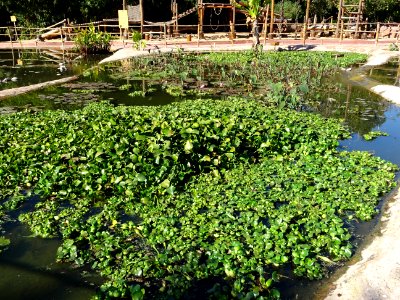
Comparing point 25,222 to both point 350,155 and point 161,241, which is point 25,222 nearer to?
point 161,241

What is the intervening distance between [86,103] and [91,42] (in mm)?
12560

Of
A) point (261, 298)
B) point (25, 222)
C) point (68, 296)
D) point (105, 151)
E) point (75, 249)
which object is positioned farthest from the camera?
point (105, 151)

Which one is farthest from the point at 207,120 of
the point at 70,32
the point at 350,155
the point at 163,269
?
the point at 70,32

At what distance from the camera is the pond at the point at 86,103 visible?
427 cm

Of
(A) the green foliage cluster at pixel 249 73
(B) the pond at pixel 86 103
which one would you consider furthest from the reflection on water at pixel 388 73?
(A) the green foliage cluster at pixel 249 73

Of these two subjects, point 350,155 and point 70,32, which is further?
point 70,32

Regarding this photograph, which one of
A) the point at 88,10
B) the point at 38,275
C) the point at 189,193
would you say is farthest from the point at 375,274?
the point at 88,10

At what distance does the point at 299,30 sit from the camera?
30234 millimetres

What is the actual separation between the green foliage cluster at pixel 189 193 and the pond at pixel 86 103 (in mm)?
245

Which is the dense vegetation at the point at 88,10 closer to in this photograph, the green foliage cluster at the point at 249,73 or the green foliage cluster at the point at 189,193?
the green foliage cluster at the point at 249,73

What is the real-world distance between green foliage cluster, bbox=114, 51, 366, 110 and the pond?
512 mm

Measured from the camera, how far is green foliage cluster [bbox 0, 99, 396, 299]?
435 centimetres

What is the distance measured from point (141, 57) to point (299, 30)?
1617 cm

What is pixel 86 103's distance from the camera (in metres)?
11.4
